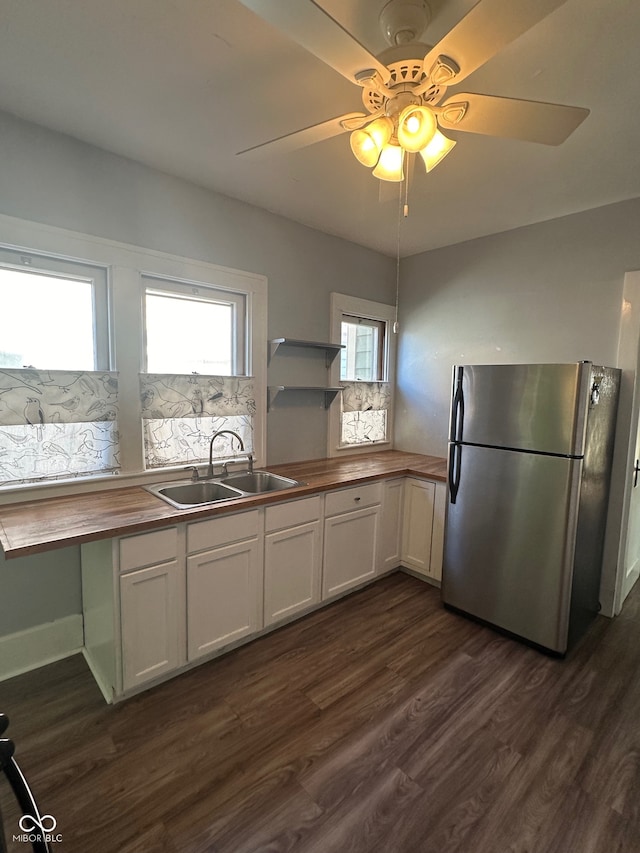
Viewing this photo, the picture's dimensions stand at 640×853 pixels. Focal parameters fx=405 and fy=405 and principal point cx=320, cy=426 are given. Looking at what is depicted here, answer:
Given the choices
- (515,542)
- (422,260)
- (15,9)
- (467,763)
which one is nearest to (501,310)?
(422,260)

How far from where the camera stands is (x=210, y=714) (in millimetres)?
1792

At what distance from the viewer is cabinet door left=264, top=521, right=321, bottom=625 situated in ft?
7.48

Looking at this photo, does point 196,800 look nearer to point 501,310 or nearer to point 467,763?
point 467,763

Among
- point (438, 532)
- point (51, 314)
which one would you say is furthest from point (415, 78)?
point (438, 532)

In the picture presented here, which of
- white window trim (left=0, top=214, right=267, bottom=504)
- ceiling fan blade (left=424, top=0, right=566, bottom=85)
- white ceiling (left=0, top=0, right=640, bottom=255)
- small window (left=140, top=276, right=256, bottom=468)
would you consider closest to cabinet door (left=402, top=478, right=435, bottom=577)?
small window (left=140, top=276, right=256, bottom=468)

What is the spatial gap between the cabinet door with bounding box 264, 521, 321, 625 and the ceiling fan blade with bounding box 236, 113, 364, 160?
179cm

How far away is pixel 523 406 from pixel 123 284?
2.26 m

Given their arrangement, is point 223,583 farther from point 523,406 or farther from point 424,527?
point 523,406

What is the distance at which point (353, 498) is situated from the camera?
2.66 metres

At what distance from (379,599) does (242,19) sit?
297 cm

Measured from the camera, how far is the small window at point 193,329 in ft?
7.78

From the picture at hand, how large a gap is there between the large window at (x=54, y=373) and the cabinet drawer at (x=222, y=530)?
68 cm

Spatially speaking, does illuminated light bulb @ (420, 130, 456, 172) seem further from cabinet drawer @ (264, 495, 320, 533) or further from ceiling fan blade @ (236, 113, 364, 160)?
cabinet drawer @ (264, 495, 320, 533)

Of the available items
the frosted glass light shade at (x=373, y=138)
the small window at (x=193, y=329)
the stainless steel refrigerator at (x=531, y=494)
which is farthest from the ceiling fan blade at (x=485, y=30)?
the small window at (x=193, y=329)
